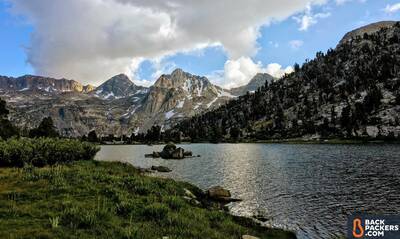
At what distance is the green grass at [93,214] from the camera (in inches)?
689

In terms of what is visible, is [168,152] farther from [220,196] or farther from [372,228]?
[372,228]

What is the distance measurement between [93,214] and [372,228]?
15726mm

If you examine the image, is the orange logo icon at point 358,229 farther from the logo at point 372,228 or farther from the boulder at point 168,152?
the boulder at point 168,152

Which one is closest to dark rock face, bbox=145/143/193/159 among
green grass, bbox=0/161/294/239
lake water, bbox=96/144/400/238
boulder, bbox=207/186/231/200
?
lake water, bbox=96/144/400/238

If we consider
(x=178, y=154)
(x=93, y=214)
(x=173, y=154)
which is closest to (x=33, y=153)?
(x=93, y=214)

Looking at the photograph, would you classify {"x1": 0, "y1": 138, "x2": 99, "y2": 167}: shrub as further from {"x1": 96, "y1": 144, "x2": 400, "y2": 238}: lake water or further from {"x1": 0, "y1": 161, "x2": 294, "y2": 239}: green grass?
{"x1": 96, "y1": 144, "x2": 400, "y2": 238}: lake water

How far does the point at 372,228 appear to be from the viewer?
1535cm

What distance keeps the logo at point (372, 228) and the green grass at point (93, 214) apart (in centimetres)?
806

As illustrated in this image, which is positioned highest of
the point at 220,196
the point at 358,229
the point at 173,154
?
the point at 358,229

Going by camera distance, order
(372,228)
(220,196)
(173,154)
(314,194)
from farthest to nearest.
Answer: (173,154)
(314,194)
(220,196)
(372,228)

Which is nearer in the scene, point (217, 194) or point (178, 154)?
point (217, 194)

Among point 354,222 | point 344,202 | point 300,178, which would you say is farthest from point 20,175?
point 300,178

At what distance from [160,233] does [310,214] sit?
23.3 m

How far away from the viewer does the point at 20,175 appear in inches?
1302
